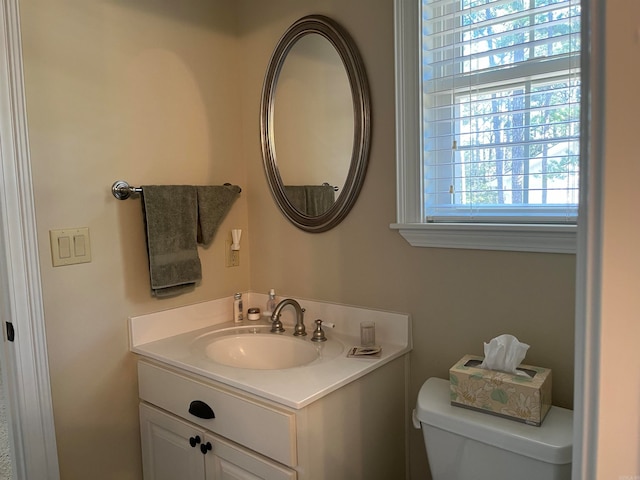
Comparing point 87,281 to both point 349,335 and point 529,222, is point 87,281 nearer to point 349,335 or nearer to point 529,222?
point 349,335

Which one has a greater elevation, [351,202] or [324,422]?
A: [351,202]

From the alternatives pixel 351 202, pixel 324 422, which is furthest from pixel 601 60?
pixel 351 202

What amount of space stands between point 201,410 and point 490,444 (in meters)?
0.83

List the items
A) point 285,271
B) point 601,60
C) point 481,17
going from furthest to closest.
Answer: point 285,271 → point 481,17 → point 601,60

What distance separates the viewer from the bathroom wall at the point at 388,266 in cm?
133

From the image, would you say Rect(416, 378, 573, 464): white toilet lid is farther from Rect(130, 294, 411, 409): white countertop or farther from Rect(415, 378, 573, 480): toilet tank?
Rect(130, 294, 411, 409): white countertop

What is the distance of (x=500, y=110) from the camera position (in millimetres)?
1389

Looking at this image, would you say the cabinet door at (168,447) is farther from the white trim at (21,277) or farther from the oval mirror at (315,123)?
the oval mirror at (315,123)

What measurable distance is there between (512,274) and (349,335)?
638mm

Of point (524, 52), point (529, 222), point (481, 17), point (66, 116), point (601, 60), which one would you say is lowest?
point (529, 222)

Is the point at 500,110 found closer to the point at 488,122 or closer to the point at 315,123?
the point at 488,122

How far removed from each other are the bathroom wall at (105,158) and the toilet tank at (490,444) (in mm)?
1071

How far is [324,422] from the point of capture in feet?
4.19

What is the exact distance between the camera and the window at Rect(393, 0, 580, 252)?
1.28 meters
